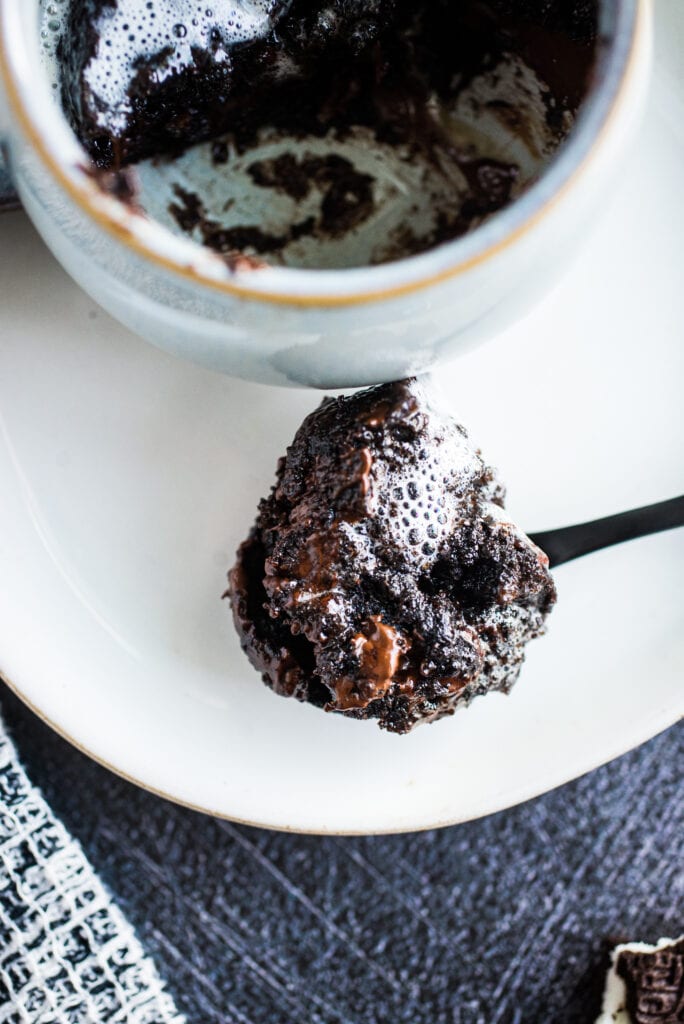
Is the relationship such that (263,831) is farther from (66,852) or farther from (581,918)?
(581,918)

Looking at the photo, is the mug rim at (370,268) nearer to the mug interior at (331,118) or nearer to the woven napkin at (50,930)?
the mug interior at (331,118)

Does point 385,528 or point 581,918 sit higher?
point 385,528

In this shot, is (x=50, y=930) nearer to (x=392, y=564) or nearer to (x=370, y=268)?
(x=392, y=564)

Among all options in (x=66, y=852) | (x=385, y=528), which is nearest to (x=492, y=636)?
(x=385, y=528)

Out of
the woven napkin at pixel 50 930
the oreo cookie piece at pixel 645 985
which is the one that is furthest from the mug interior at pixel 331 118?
the oreo cookie piece at pixel 645 985

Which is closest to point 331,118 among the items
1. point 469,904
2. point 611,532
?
point 611,532

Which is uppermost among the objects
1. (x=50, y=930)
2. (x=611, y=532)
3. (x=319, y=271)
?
(x=319, y=271)

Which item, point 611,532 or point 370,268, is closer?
point 370,268
